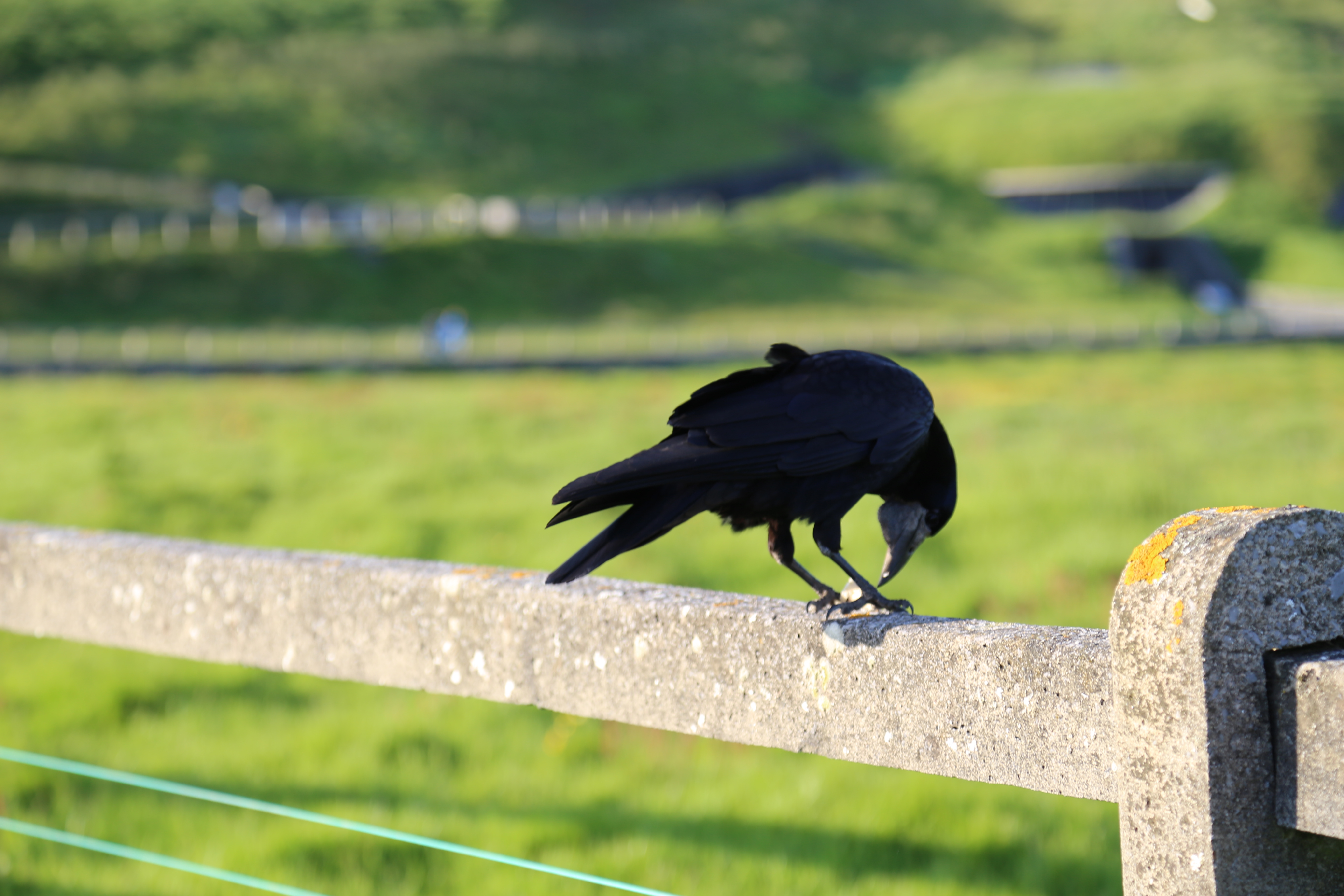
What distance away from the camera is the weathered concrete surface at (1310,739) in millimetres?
Result: 1365

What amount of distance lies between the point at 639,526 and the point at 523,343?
29.9 metres

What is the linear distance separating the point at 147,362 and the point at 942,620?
79.8 feet

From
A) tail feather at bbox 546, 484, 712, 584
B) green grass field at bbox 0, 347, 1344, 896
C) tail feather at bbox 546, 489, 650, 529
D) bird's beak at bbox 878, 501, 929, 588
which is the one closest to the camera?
tail feather at bbox 546, 484, 712, 584

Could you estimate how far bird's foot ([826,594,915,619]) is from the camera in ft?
7.03

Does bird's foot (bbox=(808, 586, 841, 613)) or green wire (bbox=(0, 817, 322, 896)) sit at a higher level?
bird's foot (bbox=(808, 586, 841, 613))

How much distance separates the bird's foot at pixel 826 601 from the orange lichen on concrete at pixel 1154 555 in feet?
2.30

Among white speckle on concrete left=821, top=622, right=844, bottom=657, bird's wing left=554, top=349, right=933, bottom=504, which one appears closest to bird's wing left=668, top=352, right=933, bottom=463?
bird's wing left=554, top=349, right=933, bottom=504

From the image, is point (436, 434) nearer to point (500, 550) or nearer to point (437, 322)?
point (500, 550)

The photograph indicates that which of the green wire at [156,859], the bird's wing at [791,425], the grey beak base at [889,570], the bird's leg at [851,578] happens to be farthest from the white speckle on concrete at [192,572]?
the grey beak base at [889,570]

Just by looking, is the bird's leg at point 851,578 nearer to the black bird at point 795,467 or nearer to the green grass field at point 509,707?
the black bird at point 795,467

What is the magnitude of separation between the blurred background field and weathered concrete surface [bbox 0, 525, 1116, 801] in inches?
68.7

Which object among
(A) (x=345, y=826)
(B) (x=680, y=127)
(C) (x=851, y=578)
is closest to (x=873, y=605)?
(C) (x=851, y=578)

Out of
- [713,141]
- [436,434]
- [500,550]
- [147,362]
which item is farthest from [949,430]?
[713,141]

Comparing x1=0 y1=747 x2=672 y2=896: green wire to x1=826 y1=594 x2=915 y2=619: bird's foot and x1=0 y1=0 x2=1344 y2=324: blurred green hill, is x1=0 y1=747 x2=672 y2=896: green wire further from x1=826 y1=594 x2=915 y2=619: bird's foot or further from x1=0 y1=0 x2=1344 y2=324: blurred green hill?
x1=0 y1=0 x2=1344 y2=324: blurred green hill
